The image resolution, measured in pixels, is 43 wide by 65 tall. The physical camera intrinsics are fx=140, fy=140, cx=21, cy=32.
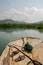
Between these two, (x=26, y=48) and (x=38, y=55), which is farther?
(x=26, y=48)

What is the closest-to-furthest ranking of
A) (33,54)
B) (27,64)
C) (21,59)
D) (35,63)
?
1. (35,63)
2. (27,64)
3. (21,59)
4. (33,54)

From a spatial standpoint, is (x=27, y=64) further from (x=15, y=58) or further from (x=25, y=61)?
(x=15, y=58)

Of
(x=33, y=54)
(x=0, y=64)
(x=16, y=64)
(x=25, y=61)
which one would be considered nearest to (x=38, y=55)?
(x=33, y=54)

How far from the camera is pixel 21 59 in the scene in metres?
7.94

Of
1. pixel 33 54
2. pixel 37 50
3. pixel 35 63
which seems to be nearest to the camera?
pixel 35 63

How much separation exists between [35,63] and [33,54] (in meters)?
2.04

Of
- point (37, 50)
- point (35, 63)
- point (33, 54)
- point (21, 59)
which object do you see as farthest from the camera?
point (37, 50)

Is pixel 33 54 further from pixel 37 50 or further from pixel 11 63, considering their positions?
pixel 11 63

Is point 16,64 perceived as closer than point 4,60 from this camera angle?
Yes

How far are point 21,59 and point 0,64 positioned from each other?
1.21 m

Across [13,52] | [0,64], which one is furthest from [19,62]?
[13,52]

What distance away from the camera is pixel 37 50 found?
9250 millimetres

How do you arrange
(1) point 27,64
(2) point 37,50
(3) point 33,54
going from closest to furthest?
(1) point 27,64, (3) point 33,54, (2) point 37,50

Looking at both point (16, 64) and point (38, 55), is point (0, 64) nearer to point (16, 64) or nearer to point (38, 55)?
point (16, 64)
